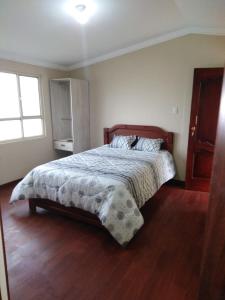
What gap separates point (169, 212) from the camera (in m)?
2.73

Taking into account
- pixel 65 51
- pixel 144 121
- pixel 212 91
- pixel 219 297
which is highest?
pixel 65 51

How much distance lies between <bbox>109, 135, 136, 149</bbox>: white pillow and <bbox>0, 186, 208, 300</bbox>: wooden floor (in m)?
1.39

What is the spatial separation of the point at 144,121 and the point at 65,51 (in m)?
1.87

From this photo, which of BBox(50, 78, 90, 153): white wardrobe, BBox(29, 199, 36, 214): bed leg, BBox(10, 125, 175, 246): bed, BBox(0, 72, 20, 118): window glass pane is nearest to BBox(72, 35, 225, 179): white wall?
BBox(50, 78, 90, 153): white wardrobe

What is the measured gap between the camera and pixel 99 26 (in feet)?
8.98

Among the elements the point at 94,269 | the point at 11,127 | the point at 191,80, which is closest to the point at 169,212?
the point at 94,269

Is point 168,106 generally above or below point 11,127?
above

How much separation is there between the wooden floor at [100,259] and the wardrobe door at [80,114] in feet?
6.44

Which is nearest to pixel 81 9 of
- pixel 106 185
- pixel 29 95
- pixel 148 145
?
pixel 106 185

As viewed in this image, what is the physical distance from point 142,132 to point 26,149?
7.27 feet

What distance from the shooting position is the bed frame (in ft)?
7.60

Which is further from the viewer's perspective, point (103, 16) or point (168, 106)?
point (168, 106)

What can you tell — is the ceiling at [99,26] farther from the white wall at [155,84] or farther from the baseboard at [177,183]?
the baseboard at [177,183]

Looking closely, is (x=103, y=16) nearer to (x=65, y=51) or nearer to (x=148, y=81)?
(x=65, y=51)
